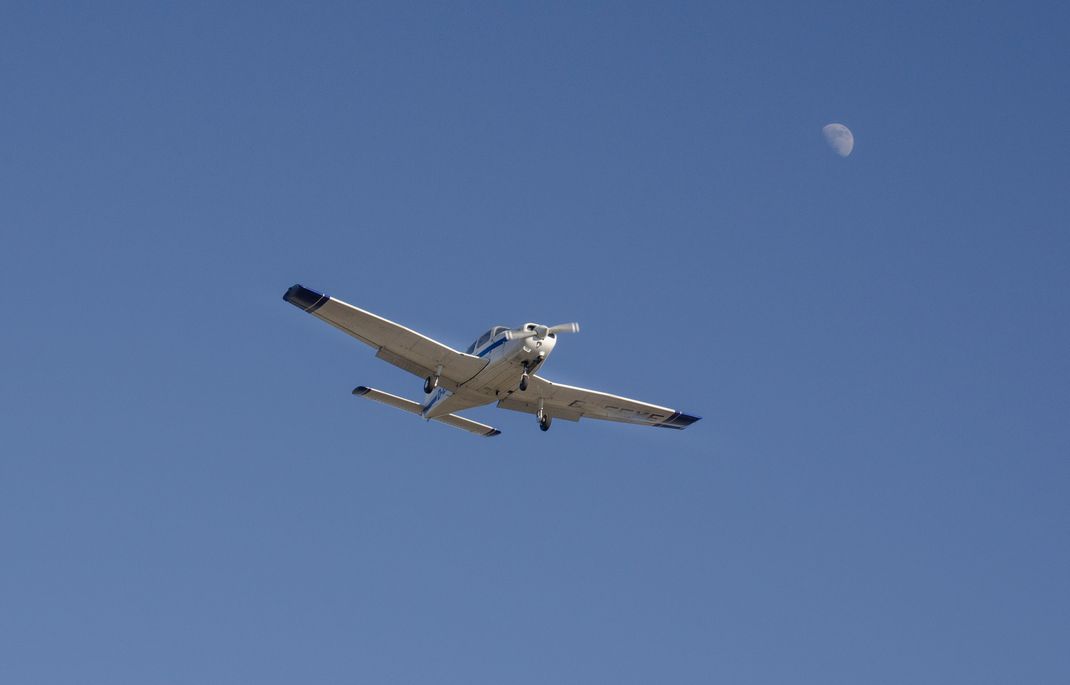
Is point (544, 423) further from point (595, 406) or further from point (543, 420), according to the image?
point (595, 406)

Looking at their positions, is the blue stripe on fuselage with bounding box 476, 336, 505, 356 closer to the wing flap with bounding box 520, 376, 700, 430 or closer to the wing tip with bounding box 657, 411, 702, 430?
the wing flap with bounding box 520, 376, 700, 430

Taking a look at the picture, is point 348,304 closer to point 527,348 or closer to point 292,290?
point 292,290

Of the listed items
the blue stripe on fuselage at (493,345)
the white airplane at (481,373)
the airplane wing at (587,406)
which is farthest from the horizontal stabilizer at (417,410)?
the blue stripe on fuselage at (493,345)

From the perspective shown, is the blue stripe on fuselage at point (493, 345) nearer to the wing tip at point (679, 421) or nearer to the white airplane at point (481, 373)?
the white airplane at point (481, 373)

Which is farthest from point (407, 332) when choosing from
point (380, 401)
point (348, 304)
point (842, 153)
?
point (842, 153)

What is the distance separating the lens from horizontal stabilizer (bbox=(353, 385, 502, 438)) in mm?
49625

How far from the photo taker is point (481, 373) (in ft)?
150

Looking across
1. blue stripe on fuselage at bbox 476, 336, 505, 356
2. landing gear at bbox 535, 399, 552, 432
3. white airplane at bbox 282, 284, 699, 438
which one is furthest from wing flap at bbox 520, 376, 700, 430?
blue stripe on fuselage at bbox 476, 336, 505, 356

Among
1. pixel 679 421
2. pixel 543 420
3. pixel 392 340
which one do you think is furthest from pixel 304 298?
pixel 679 421

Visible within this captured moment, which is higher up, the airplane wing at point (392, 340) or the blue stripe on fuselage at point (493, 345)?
the blue stripe on fuselage at point (493, 345)

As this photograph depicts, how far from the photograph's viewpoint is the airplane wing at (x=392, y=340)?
4362 cm

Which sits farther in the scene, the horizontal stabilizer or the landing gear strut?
the horizontal stabilizer

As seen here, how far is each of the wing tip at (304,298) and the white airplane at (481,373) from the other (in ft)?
0.11

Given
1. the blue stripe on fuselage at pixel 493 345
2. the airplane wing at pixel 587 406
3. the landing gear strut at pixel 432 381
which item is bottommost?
the landing gear strut at pixel 432 381
